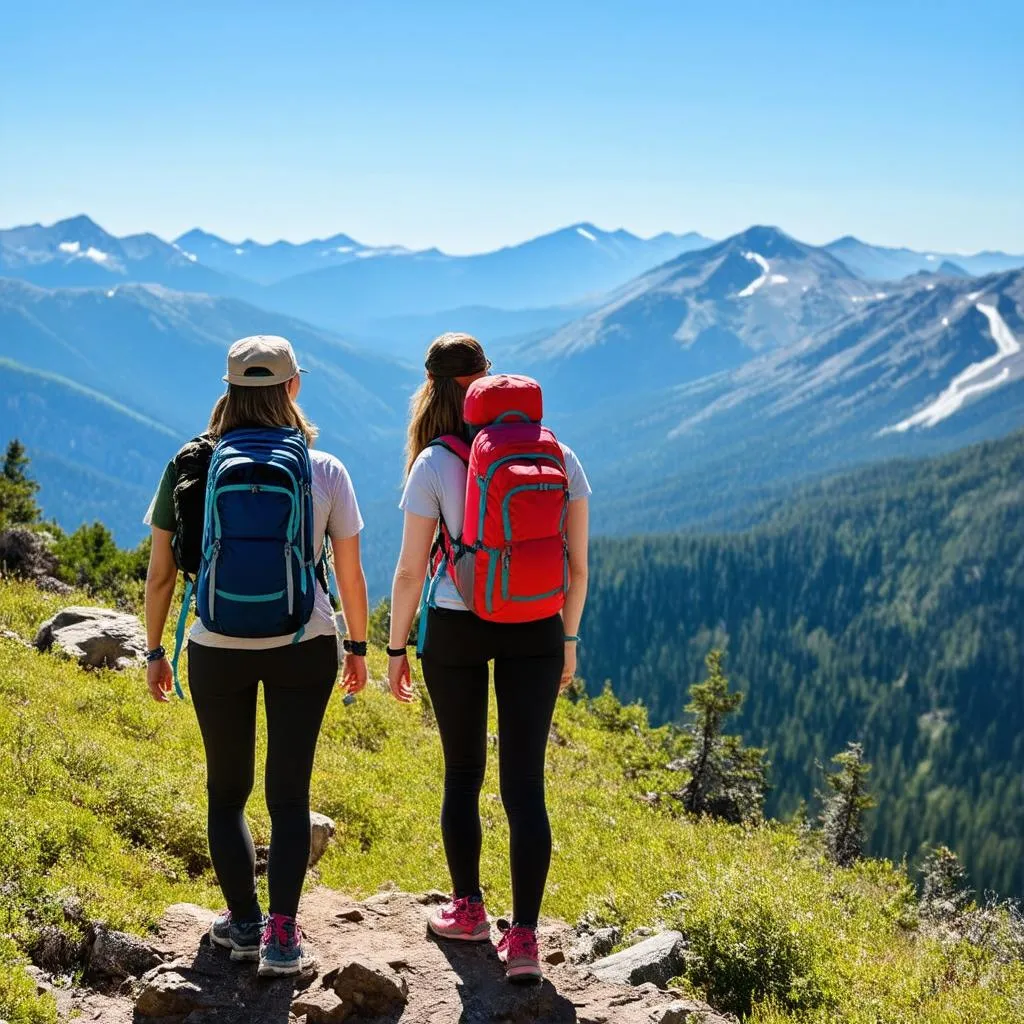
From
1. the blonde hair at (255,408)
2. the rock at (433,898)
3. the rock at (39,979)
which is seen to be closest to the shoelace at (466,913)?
the rock at (433,898)

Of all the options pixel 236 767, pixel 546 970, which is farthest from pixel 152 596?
pixel 546 970

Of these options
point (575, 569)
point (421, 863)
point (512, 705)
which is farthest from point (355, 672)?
point (421, 863)

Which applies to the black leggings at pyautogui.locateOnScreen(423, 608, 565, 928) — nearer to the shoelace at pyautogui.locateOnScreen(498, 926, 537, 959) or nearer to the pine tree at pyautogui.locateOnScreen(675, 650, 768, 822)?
the shoelace at pyautogui.locateOnScreen(498, 926, 537, 959)

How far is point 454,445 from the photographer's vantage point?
225 inches

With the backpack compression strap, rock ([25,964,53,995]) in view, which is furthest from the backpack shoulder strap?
rock ([25,964,53,995])

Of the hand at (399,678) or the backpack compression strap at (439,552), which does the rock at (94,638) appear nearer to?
the hand at (399,678)

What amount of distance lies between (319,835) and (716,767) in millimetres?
13486

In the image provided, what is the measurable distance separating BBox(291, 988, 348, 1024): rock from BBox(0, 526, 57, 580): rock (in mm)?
13351

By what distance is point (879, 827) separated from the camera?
127938 mm

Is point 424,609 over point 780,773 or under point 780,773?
over

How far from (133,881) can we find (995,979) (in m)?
6.21

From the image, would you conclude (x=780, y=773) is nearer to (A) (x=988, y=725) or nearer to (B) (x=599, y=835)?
(A) (x=988, y=725)

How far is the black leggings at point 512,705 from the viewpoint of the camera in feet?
18.4

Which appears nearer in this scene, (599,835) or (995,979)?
(995,979)
